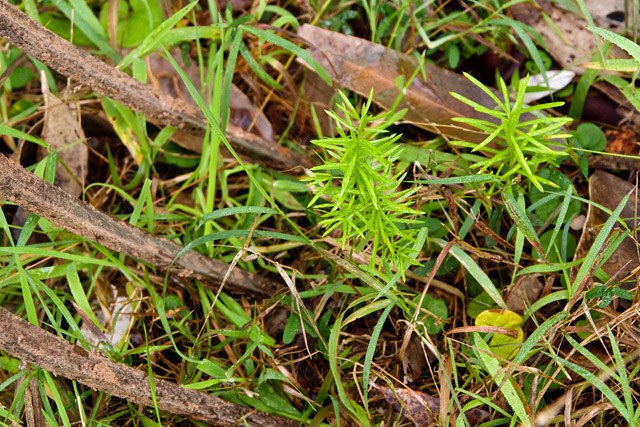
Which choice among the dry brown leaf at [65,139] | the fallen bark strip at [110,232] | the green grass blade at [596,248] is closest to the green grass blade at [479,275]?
the green grass blade at [596,248]

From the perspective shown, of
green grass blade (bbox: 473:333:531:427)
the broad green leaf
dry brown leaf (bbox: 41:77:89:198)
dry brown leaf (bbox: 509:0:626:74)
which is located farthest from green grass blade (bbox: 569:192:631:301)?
dry brown leaf (bbox: 41:77:89:198)

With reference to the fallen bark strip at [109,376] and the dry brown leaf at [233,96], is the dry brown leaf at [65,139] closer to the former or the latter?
the dry brown leaf at [233,96]

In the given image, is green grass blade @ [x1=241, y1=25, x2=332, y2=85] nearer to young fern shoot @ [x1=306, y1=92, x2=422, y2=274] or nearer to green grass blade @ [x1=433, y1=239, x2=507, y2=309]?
young fern shoot @ [x1=306, y1=92, x2=422, y2=274]

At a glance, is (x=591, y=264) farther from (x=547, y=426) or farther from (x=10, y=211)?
(x=10, y=211)

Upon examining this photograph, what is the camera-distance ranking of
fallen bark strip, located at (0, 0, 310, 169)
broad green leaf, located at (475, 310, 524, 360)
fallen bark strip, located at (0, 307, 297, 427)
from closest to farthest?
fallen bark strip, located at (0, 307, 297, 427)
fallen bark strip, located at (0, 0, 310, 169)
broad green leaf, located at (475, 310, 524, 360)

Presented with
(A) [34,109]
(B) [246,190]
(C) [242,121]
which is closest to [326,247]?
(B) [246,190]

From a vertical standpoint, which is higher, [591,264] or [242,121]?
[242,121]

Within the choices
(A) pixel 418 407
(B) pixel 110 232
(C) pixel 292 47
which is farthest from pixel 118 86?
(A) pixel 418 407
